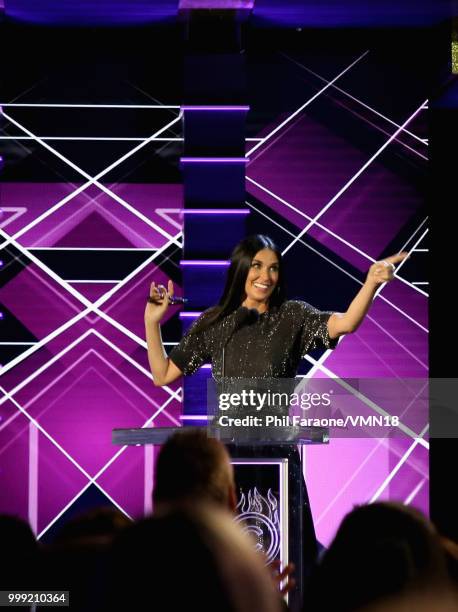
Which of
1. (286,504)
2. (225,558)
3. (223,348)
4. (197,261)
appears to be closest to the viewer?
(225,558)

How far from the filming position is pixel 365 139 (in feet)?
16.9

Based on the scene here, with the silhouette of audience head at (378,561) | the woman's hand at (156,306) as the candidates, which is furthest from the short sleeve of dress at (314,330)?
the silhouette of audience head at (378,561)

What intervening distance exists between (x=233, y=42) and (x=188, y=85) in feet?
1.07

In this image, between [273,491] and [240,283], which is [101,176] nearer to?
[240,283]

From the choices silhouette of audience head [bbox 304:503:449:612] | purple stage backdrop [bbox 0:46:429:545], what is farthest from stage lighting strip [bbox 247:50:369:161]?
silhouette of audience head [bbox 304:503:449:612]

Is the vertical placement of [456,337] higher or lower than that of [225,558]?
higher

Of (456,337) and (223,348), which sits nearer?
(223,348)

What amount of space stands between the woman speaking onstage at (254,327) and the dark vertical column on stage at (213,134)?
5.07 feet

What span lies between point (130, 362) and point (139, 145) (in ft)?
3.79

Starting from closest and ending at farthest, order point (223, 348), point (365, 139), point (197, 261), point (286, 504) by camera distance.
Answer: point (286, 504) → point (223, 348) → point (197, 261) → point (365, 139)

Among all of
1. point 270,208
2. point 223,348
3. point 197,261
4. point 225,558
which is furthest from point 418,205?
point 225,558

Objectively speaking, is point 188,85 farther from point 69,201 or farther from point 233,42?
point 69,201

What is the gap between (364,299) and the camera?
3021 mm

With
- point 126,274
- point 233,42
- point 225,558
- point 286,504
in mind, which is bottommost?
point 286,504
